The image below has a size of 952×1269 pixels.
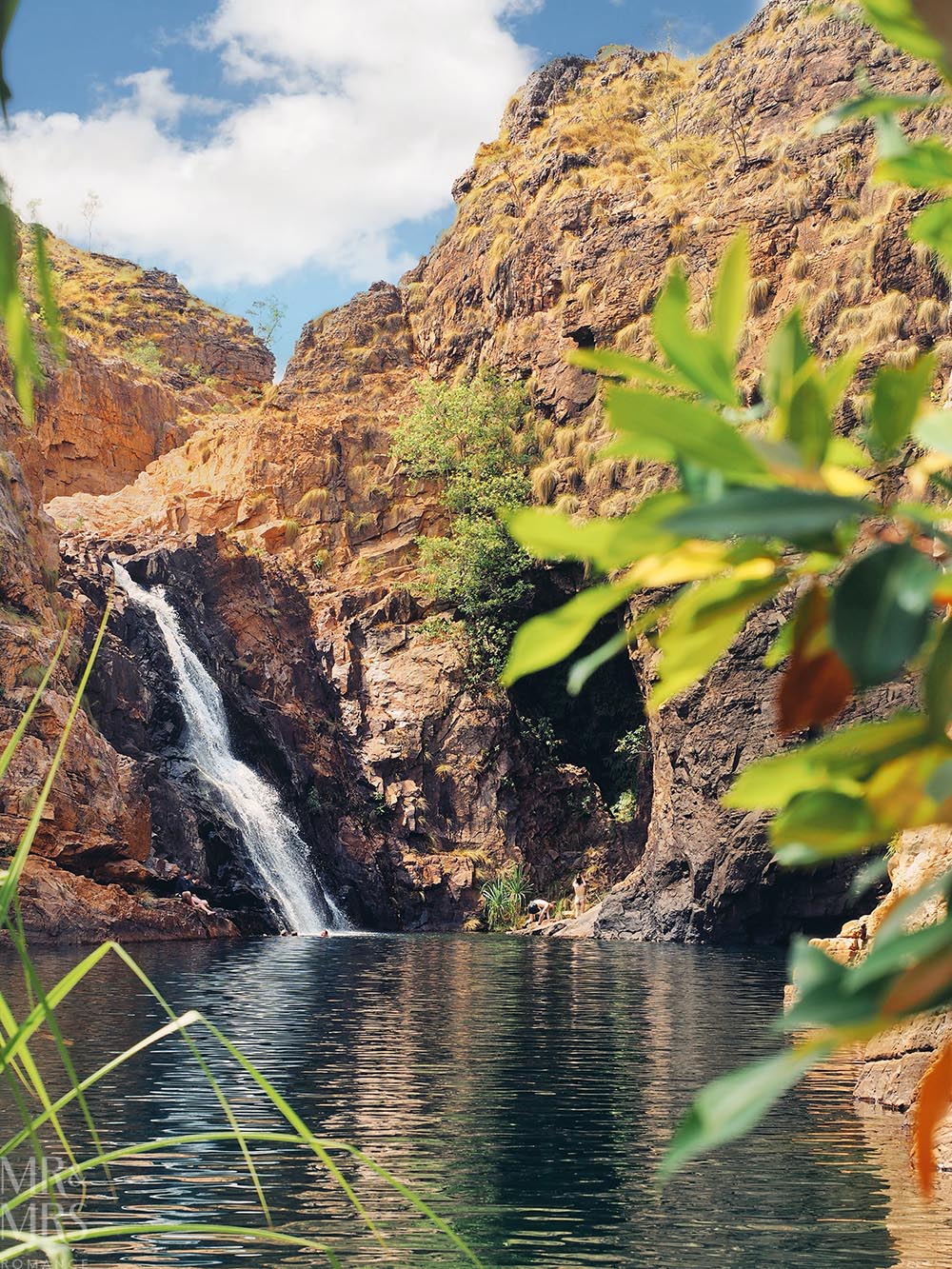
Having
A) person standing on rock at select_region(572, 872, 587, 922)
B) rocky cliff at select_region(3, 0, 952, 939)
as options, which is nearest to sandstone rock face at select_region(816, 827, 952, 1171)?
rocky cliff at select_region(3, 0, 952, 939)

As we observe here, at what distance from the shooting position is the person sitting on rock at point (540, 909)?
31.5 metres

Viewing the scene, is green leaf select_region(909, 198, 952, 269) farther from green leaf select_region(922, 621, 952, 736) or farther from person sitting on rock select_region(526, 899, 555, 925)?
person sitting on rock select_region(526, 899, 555, 925)

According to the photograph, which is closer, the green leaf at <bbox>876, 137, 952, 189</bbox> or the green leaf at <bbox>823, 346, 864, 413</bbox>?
the green leaf at <bbox>823, 346, 864, 413</bbox>

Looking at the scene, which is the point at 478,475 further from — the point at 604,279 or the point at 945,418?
the point at 945,418

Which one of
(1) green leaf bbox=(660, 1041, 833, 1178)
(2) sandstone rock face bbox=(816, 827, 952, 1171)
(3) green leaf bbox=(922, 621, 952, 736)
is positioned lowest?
(2) sandstone rock face bbox=(816, 827, 952, 1171)

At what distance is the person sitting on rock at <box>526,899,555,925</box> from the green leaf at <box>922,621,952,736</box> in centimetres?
3122

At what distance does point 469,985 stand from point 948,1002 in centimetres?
1659

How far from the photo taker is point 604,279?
36.9 meters

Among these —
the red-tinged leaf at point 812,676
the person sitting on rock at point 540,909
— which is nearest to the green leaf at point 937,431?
the red-tinged leaf at point 812,676

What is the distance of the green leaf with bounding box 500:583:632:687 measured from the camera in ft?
2.46

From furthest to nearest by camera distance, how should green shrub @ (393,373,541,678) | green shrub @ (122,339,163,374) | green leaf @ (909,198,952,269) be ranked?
green shrub @ (122,339,163,374) → green shrub @ (393,373,541,678) → green leaf @ (909,198,952,269)

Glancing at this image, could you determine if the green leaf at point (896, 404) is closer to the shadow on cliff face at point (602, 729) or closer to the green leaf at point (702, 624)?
the green leaf at point (702, 624)

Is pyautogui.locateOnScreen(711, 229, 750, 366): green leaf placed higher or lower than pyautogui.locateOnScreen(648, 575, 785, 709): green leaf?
higher

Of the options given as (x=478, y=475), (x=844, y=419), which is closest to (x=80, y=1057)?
(x=844, y=419)
